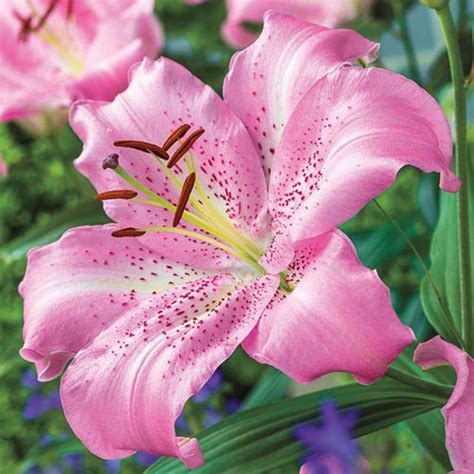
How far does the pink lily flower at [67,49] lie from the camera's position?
1.59 ft

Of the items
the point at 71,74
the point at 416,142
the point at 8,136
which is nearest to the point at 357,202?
the point at 416,142

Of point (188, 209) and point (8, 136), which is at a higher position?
point (188, 209)

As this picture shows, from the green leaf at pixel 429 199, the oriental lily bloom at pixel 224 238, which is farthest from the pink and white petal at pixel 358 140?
the green leaf at pixel 429 199

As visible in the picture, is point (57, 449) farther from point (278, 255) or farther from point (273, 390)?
point (278, 255)

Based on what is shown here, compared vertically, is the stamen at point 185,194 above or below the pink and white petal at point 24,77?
above

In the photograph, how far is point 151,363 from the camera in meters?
0.31

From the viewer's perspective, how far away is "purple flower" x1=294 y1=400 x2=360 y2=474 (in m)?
0.26

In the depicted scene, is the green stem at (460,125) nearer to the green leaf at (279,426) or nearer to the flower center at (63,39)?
the green leaf at (279,426)

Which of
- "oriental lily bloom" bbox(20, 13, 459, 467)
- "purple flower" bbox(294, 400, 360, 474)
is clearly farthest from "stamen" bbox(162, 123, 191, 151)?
"purple flower" bbox(294, 400, 360, 474)

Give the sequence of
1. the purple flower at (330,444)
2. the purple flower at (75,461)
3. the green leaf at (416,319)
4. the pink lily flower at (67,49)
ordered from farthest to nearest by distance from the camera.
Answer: the purple flower at (75,461) → the green leaf at (416,319) → the pink lily flower at (67,49) → the purple flower at (330,444)

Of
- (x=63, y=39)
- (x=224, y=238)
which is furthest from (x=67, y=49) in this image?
(x=224, y=238)

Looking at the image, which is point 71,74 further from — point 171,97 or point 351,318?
point 351,318

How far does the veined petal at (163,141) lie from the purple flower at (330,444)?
0.23 feet

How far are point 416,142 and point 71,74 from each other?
34cm
